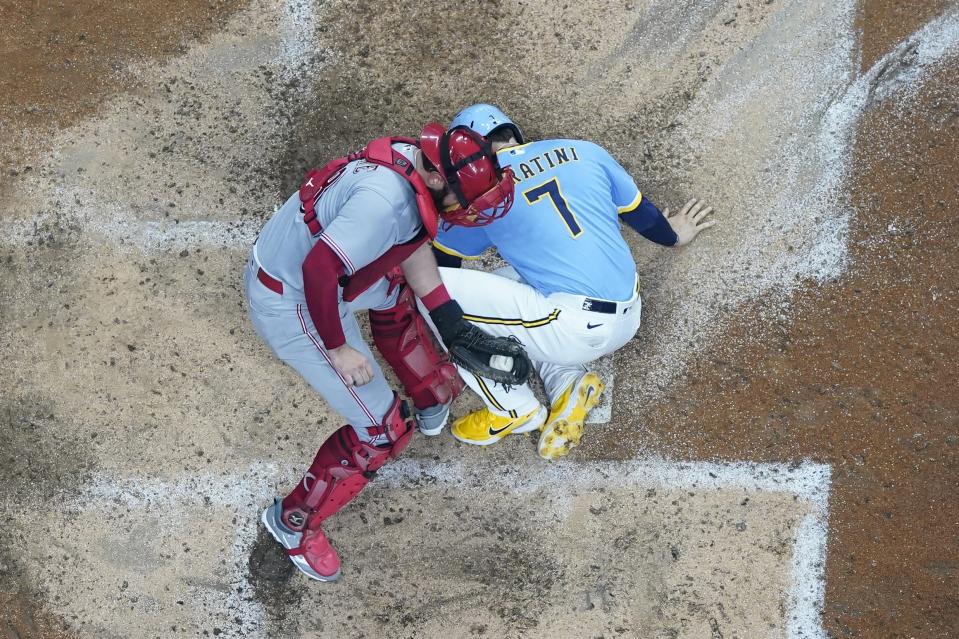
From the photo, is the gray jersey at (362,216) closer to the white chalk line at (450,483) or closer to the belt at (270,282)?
the belt at (270,282)

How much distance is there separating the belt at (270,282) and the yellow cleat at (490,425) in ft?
4.83

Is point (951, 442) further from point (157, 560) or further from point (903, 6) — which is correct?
point (157, 560)

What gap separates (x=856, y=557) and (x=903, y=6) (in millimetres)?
3288

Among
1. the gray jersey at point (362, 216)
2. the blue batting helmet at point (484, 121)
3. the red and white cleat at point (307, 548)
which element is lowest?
the red and white cleat at point (307, 548)

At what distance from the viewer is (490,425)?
4.27 meters

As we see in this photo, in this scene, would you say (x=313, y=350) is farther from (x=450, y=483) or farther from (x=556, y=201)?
(x=556, y=201)

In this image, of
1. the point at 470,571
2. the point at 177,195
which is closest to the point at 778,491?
the point at 470,571

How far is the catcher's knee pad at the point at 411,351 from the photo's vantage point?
405 centimetres

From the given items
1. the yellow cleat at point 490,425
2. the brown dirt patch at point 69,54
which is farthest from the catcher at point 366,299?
the brown dirt patch at point 69,54

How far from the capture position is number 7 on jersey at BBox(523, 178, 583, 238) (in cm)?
374

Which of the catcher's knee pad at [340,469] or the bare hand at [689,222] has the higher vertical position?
the bare hand at [689,222]

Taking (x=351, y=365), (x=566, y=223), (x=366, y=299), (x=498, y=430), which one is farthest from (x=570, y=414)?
(x=351, y=365)

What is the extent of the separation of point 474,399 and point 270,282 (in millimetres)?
1576

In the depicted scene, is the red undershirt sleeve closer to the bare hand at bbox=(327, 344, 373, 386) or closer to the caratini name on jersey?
the bare hand at bbox=(327, 344, 373, 386)
